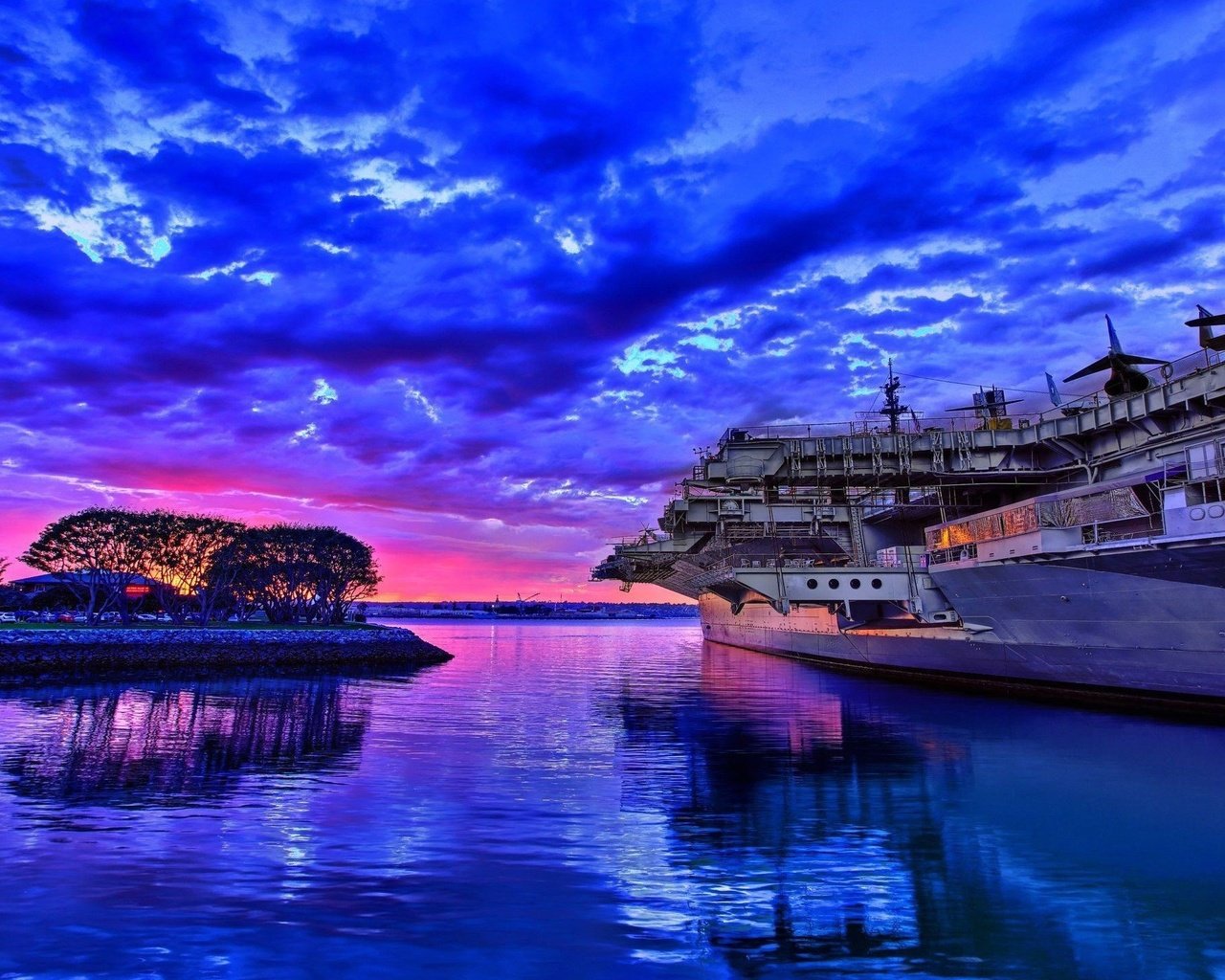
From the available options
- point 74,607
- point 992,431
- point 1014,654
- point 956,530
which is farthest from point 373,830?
point 74,607

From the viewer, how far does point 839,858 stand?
9.34 meters

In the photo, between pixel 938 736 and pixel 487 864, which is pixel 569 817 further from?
pixel 938 736

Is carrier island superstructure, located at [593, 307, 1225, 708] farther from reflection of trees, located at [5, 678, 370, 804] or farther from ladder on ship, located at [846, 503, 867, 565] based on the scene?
reflection of trees, located at [5, 678, 370, 804]

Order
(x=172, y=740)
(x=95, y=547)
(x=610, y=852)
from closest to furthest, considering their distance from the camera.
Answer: (x=610, y=852), (x=172, y=740), (x=95, y=547)

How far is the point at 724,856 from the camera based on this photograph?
369 inches

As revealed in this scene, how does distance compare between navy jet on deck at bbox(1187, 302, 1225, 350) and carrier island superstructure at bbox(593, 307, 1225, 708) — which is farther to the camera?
navy jet on deck at bbox(1187, 302, 1225, 350)

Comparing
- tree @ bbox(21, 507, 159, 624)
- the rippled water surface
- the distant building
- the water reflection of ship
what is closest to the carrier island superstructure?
the rippled water surface

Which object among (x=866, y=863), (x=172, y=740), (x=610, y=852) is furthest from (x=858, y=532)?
(x=610, y=852)

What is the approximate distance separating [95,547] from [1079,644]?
59347mm

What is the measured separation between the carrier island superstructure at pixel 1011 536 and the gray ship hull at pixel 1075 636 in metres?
0.06

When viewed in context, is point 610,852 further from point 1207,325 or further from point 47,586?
point 47,586

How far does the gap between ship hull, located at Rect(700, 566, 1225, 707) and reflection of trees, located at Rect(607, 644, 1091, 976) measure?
7551 mm

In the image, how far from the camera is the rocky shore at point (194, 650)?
40.4 metres

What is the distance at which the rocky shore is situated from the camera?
4038cm
